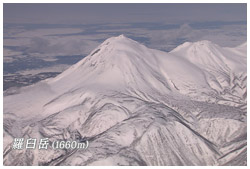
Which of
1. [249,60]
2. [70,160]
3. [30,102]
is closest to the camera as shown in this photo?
[70,160]

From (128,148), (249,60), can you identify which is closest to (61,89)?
(128,148)

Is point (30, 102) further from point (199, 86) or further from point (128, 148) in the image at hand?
point (199, 86)

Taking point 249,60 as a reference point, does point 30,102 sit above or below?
below

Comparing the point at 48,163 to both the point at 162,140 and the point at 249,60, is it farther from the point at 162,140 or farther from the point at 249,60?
the point at 249,60

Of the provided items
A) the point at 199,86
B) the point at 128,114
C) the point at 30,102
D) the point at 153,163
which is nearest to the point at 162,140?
the point at 153,163

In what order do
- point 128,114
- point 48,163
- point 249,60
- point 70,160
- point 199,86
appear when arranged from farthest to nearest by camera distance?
point 199,86 < point 128,114 < point 249,60 < point 48,163 < point 70,160

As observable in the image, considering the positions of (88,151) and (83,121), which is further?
(83,121)

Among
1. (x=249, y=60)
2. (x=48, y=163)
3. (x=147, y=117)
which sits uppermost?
(x=249, y=60)
